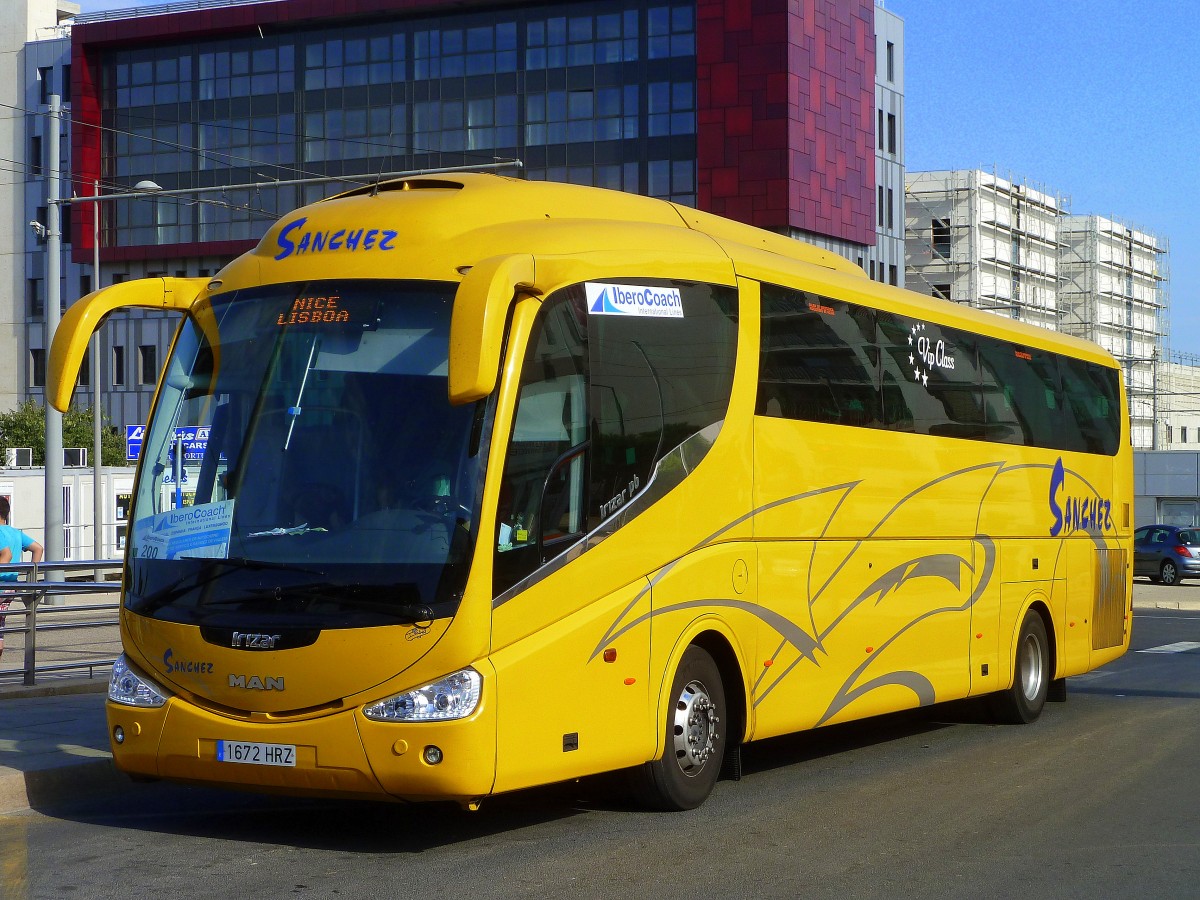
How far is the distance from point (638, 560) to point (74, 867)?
3.29 meters

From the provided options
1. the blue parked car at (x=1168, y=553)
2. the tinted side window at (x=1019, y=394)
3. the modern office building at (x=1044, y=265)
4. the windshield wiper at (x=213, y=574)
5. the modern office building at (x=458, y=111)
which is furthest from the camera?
the modern office building at (x=1044, y=265)

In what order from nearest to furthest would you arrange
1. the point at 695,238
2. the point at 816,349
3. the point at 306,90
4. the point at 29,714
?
the point at 695,238
the point at 816,349
the point at 29,714
the point at 306,90

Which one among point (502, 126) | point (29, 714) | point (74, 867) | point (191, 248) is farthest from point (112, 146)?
point (74, 867)

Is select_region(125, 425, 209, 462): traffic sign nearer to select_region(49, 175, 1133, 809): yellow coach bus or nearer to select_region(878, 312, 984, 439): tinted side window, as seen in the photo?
select_region(49, 175, 1133, 809): yellow coach bus

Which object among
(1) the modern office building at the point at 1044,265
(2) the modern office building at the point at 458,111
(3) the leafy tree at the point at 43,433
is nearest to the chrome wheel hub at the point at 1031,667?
(2) the modern office building at the point at 458,111

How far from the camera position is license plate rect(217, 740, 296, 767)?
313 inches

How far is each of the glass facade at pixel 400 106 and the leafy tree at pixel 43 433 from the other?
29.9ft

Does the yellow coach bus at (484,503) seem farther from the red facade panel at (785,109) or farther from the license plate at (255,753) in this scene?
the red facade panel at (785,109)

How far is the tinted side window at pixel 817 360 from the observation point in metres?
10.3

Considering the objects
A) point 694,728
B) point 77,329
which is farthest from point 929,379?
point 77,329

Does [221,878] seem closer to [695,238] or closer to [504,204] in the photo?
[504,204]

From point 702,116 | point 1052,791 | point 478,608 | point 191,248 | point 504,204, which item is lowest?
point 1052,791

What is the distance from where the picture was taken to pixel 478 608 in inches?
308

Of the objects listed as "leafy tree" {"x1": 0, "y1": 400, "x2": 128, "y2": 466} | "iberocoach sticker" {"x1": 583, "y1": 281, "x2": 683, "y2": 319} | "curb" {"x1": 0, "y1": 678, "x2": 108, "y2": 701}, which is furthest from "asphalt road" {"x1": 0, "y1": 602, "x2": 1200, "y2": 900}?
"leafy tree" {"x1": 0, "y1": 400, "x2": 128, "y2": 466}
